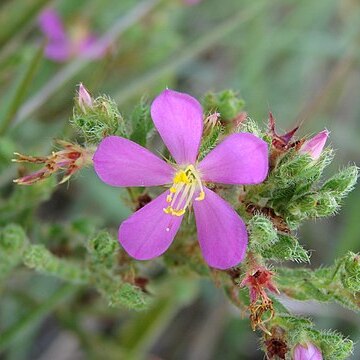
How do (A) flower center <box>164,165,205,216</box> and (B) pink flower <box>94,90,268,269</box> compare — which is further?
(A) flower center <box>164,165,205,216</box>

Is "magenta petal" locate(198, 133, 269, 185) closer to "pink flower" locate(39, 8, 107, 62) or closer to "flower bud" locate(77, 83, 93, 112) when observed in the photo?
"flower bud" locate(77, 83, 93, 112)

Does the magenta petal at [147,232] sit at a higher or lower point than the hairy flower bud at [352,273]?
higher

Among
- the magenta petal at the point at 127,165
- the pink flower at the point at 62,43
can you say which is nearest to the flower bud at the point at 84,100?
the magenta petal at the point at 127,165

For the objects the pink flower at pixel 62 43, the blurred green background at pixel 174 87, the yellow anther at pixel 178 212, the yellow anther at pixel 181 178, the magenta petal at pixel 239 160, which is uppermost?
the pink flower at pixel 62 43

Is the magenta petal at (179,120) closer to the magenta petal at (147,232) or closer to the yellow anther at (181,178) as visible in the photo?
the yellow anther at (181,178)

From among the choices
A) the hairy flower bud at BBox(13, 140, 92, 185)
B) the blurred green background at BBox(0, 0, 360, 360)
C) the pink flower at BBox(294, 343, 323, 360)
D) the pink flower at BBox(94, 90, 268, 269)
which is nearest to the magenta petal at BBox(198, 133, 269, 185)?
the pink flower at BBox(94, 90, 268, 269)

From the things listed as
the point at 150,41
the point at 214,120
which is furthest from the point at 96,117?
the point at 150,41

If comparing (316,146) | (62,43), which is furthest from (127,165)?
(62,43)
